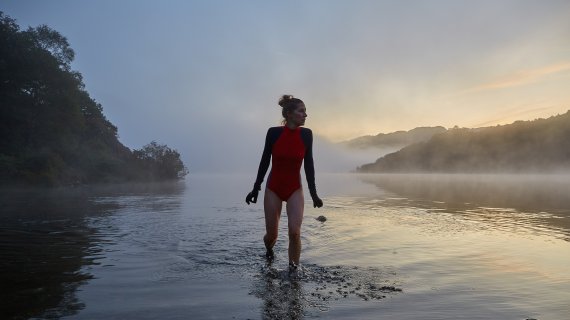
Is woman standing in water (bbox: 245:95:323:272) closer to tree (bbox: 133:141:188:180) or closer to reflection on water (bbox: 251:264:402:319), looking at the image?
reflection on water (bbox: 251:264:402:319)

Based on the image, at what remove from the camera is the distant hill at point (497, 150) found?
128125 millimetres

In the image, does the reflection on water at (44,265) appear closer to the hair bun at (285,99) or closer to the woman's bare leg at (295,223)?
the woman's bare leg at (295,223)

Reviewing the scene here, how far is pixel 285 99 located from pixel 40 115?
157 feet

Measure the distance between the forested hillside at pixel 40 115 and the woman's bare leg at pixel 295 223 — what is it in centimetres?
4037

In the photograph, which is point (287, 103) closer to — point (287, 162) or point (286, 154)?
point (286, 154)

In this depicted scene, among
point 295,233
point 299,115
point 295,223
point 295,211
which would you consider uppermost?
point 299,115

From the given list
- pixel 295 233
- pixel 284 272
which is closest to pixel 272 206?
pixel 295 233

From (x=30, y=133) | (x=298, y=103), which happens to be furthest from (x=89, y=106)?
(x=298, y=103)

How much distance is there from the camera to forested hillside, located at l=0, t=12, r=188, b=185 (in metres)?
39.9

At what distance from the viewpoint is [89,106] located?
6631cm

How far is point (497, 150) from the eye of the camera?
5984 inches

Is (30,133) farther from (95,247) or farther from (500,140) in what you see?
(500,140)

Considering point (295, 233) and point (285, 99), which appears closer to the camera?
point (295, 233)

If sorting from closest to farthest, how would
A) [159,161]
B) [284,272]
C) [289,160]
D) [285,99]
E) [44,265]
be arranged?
1. [284,272]
2. [44,265]
3. [289,160]
4. [285,99]
5. [159,161]
